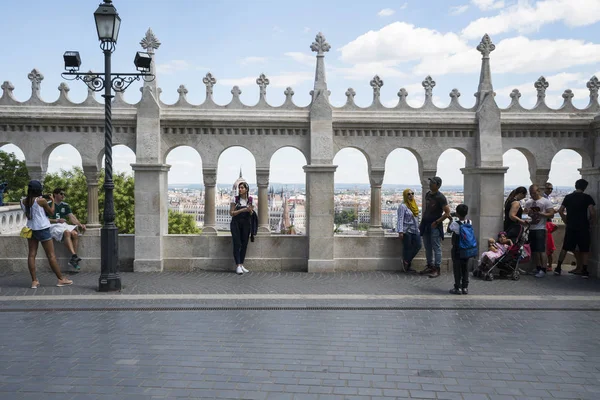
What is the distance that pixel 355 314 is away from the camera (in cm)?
822

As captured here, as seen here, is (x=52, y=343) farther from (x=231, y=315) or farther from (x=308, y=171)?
(x=308, y=171)

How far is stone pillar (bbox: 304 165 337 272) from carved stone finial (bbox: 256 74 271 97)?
6.14 feet

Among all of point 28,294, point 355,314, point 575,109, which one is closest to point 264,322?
point 355,314

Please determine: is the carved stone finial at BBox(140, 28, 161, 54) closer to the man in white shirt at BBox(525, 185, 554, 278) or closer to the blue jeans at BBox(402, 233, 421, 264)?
the blue jeans at BBox(402, 233, 421, 264)

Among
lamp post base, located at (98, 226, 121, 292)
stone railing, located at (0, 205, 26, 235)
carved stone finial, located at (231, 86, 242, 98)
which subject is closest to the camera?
lamp post base, located at (98, 226, 121, 292)

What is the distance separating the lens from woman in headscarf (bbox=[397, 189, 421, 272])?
38.4ft

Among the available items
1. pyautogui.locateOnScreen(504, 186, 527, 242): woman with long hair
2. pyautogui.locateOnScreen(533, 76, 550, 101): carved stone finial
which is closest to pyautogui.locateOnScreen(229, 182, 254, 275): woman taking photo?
pyautogui.locateOnScreen(504, 186, 527, 242): woman with long hair

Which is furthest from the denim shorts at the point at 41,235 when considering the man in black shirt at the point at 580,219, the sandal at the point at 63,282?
the man in black shirt at the point at 580,219

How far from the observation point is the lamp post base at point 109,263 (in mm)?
9781

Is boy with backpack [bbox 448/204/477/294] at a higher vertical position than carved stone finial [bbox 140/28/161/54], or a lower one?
lower

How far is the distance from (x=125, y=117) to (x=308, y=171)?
13.0 feet

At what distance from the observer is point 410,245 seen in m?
11.9

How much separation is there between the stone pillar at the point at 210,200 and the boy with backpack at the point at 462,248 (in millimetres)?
5029

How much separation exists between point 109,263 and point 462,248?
19.6 ft
